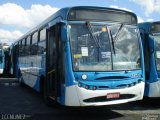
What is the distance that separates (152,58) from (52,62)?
343 centimetres

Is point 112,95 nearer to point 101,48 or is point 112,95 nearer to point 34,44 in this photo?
point 101,48

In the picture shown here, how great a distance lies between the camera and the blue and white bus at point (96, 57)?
9234 millimetres

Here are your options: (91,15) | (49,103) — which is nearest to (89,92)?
(91,15)

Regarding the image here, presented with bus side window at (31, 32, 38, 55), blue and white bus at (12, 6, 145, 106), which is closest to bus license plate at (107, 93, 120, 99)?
blue and white bus at (12, 6, 145, 106)

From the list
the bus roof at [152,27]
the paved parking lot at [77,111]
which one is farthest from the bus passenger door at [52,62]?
the bus roof at [152,27]

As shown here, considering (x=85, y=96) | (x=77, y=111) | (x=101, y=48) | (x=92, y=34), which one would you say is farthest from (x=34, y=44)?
(x=85, y=96)

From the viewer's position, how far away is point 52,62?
1082 cm

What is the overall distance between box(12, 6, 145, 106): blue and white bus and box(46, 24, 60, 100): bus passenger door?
0.10ft

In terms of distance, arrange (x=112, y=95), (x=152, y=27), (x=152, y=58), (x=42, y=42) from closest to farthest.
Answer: (x=112, y=95)
(x=152, y=58)
(x=152, y=27)
(x=42, y=42)

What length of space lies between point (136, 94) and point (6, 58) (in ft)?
90.0

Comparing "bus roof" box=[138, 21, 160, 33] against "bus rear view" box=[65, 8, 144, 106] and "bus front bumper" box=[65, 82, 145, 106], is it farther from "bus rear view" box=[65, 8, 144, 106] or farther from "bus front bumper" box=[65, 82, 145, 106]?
"bus front bumper" box=[65, 82, 145, 106]

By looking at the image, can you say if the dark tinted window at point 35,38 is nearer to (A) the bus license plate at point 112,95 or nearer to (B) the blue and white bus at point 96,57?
(B) the blue and white bus at point 96,57

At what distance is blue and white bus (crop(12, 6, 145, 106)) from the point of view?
923 centimetres

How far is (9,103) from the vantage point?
1309 centimetres
